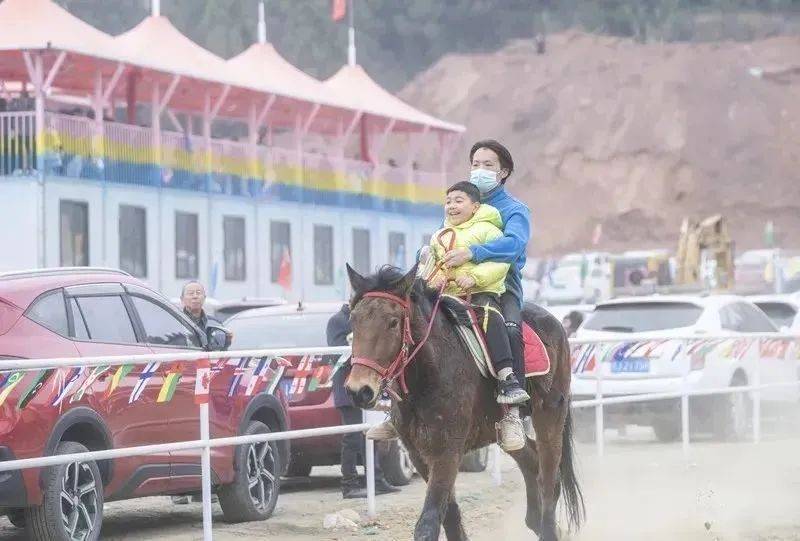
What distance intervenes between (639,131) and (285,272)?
5086cm

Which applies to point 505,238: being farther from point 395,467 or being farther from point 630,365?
point 630,365

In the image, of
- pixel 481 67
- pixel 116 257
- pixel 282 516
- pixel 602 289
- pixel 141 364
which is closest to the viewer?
pixel 141 364

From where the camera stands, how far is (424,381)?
8.81m

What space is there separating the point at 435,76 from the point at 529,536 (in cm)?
9314

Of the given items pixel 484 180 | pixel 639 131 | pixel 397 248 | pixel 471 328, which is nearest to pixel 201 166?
pixel 397 248

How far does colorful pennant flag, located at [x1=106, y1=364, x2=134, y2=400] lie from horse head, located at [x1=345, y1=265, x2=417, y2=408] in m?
2.06

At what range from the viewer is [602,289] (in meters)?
63.5

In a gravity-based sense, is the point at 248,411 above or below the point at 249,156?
below

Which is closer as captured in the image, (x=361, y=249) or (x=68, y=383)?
(x=68, y=383)

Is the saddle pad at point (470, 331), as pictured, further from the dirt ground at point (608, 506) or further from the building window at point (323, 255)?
the building window at point (323, 255)

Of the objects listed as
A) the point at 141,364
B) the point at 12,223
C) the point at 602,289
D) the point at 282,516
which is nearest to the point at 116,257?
the point at 12,223

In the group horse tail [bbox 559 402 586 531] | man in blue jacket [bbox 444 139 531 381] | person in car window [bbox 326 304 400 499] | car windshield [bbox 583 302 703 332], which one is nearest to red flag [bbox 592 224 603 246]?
car windshield [bbox 583 302 703 332]

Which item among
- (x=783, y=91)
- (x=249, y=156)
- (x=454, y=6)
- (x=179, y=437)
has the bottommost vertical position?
(x=179, y=437)

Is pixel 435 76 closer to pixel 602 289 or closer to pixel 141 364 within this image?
pixel 602 289
